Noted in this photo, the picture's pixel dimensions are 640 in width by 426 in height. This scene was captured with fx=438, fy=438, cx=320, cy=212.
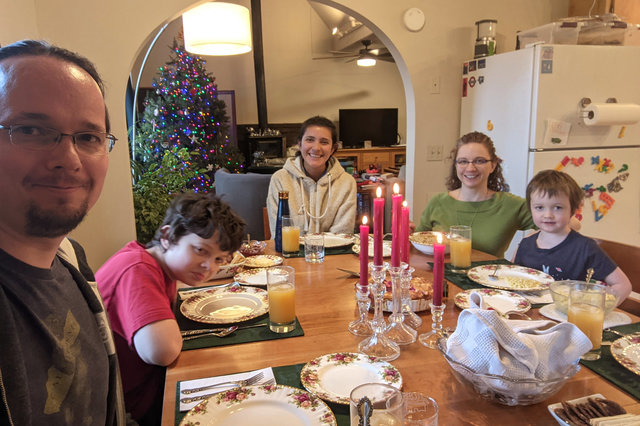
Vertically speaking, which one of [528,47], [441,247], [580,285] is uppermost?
[528,47]

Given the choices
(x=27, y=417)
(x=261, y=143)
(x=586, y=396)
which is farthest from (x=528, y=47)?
(x=261, y=143)

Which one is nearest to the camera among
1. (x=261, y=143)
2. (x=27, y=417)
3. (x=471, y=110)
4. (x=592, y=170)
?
(x=27, y=417)

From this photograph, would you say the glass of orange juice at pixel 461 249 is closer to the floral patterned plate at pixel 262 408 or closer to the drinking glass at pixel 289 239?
the drinking glass at pixel 289 239

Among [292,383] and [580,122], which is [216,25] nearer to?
[580,122]

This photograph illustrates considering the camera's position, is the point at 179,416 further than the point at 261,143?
No

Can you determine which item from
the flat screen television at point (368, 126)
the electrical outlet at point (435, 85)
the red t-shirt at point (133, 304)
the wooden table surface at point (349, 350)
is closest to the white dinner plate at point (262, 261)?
the wooden table surface at point (349, 350)

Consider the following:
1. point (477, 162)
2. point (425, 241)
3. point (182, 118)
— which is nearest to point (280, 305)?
point (425, 241)

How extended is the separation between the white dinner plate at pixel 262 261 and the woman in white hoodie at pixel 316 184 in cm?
77

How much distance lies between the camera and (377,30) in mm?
3369

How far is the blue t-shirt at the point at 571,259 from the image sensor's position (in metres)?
1.56

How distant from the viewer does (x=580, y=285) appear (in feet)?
3.60

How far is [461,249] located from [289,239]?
2.29 feet

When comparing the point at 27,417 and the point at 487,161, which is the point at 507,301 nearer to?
the point at 487,161

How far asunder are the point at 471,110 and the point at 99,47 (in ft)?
8.85
